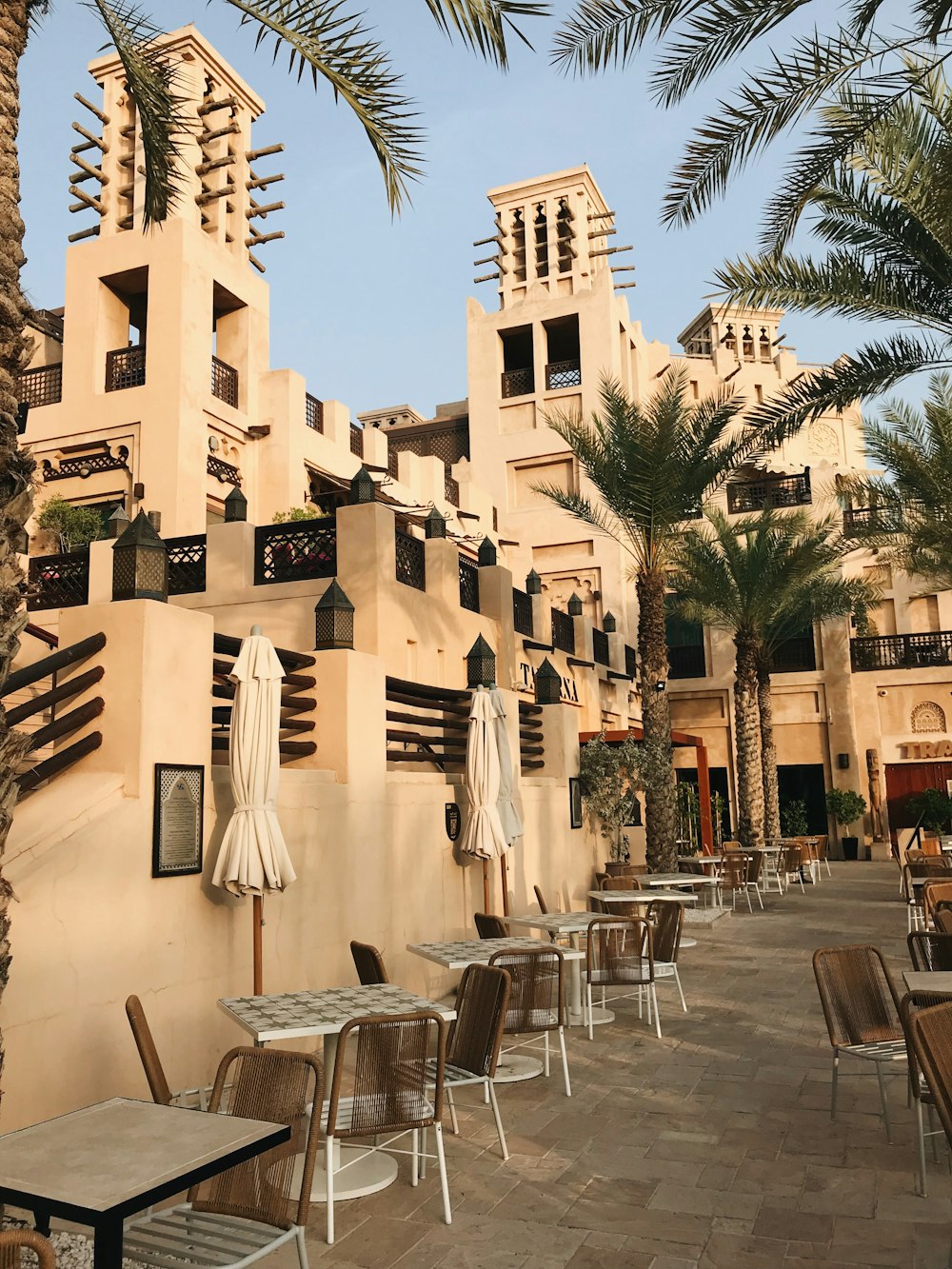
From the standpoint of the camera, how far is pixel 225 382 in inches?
792

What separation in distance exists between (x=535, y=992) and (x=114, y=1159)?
3727 millimetres

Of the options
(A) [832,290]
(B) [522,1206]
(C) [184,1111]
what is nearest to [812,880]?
(A) [832,290]

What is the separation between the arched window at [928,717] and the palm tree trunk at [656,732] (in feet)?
53.9

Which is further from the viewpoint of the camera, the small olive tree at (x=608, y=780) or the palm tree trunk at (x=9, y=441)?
the small olive tree at (x=608, y=780)

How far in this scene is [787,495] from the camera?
31.8 m

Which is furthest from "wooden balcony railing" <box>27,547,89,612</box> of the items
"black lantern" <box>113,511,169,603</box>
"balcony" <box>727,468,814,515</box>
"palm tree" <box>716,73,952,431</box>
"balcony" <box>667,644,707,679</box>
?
"balcony" <box>727,468,814,515</box>

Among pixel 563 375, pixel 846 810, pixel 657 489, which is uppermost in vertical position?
pixel 563 375

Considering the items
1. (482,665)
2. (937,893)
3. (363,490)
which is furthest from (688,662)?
(937,893)

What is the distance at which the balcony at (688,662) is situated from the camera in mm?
31250

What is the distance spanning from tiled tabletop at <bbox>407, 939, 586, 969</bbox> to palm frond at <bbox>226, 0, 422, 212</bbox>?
16.2 feet

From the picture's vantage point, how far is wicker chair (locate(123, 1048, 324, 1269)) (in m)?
3.35

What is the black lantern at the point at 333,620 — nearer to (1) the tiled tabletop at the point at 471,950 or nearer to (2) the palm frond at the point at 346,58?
(1) the tiled tabletop at the point at 471,950

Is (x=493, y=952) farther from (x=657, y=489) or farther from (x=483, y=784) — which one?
(x=657, y=489)

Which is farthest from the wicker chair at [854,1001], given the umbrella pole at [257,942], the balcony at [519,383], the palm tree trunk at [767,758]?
the balcony at [519,383]
